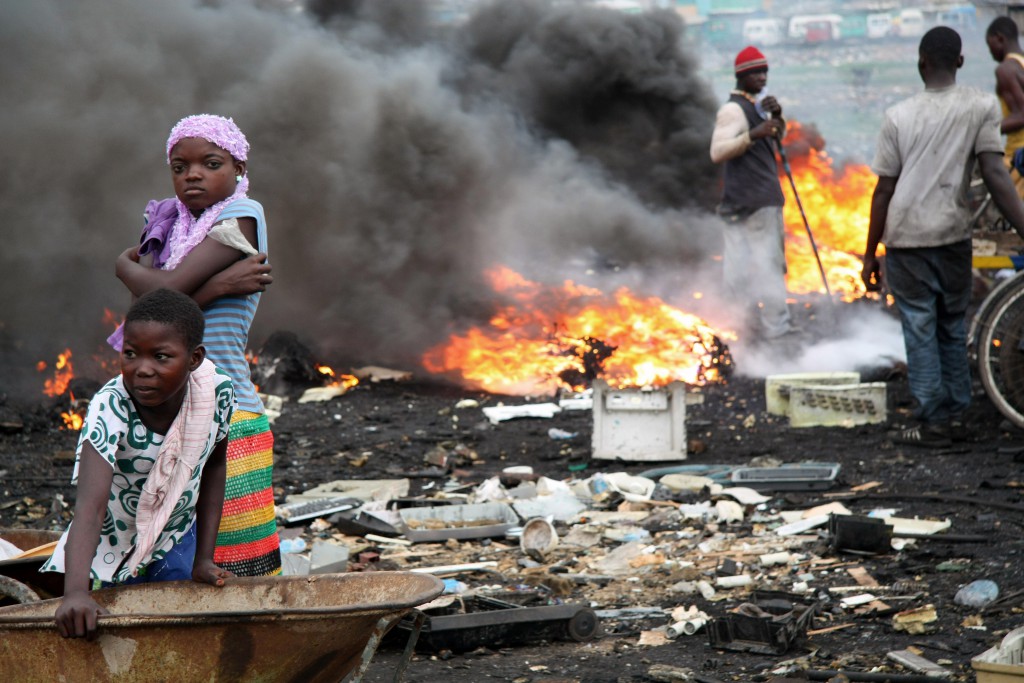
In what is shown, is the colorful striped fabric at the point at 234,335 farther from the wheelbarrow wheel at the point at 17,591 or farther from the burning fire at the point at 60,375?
the burning fire at the point at 60,375

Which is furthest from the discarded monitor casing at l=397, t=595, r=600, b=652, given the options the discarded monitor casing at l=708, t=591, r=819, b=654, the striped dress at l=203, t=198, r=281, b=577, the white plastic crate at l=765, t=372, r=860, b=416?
the white plastic crate at l=765, t=372, r=860, b=416

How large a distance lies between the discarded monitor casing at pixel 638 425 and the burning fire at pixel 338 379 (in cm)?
394

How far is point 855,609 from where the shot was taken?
4523 mm

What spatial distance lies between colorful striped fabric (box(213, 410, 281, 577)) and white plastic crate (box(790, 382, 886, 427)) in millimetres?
5661

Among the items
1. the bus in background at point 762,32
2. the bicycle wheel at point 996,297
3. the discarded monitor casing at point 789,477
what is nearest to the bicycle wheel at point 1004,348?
the bicycle wheel at point 996,297

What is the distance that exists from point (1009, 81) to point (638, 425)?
373cm

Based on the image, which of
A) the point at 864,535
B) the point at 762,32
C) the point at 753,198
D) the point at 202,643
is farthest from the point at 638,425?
the point at 762,32

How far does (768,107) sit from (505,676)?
7588mm

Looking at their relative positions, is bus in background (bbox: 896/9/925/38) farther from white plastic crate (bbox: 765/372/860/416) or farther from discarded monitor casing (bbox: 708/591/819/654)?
discarded monitor casing (bbox: 708/591/819/654)

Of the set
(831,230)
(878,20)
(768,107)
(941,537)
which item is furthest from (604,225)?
(878,20)

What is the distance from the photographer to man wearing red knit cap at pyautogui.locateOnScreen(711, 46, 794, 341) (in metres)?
10.3

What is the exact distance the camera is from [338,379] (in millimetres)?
11227

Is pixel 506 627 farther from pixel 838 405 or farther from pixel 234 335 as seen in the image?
pixel 838 405

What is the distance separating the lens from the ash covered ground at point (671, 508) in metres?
4.16
